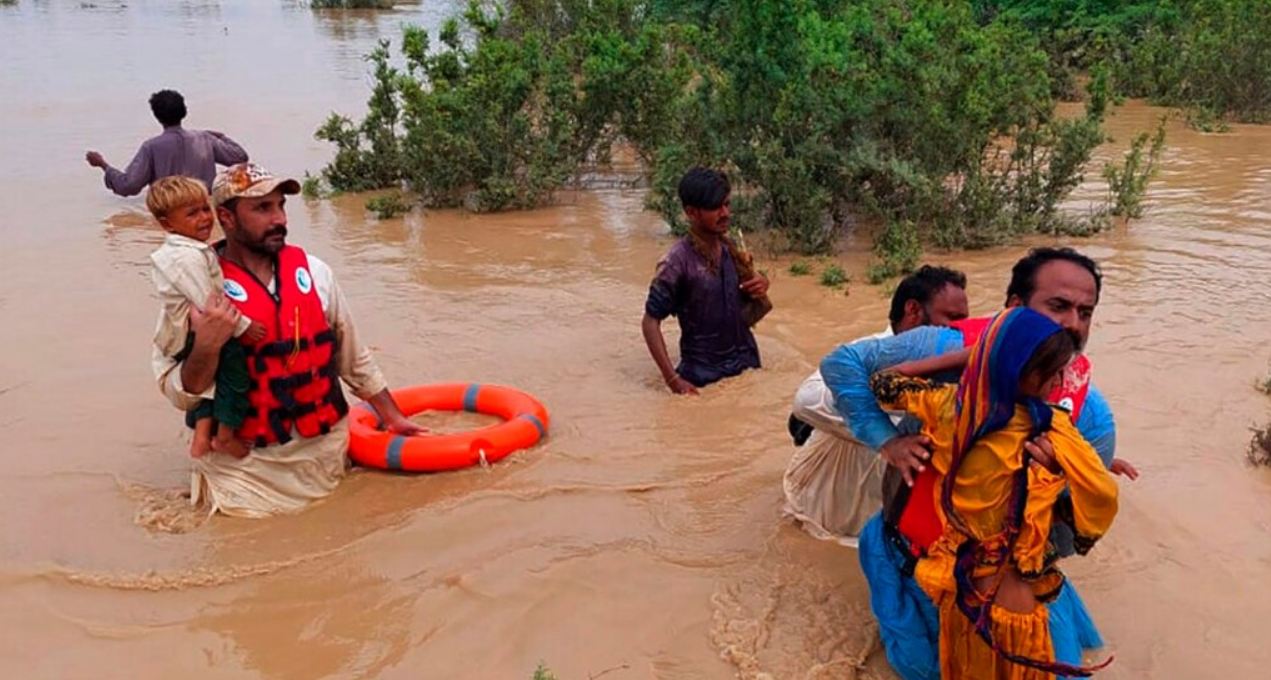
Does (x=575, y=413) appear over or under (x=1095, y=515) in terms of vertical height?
under

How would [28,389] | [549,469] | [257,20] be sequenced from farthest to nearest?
[257,20], [28,389], [549,469]

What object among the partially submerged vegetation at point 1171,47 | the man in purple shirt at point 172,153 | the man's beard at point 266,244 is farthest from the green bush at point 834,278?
the partially submerged vegetation at point 1171,47

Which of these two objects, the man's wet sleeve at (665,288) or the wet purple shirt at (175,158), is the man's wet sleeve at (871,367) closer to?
the man's wet sleeve at (665,288)

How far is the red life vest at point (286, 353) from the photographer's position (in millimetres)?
4410

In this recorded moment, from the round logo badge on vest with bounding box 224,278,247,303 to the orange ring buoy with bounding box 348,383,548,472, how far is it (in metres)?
0.88

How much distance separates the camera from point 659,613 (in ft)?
12.6

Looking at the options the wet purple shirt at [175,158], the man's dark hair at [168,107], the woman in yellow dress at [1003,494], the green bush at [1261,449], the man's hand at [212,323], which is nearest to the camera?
the woman in yellow dress at [1003,494]

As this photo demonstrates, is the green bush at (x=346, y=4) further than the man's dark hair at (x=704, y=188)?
Yes

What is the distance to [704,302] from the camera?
584cm

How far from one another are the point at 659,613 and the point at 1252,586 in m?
2.07

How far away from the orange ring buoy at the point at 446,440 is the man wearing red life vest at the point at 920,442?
6.51ft

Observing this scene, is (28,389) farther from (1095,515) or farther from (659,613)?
(1095,515)

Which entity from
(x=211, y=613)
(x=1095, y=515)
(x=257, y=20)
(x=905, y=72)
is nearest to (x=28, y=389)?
(x=211, y=613)

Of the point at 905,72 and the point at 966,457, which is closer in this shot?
the point at 966,457
